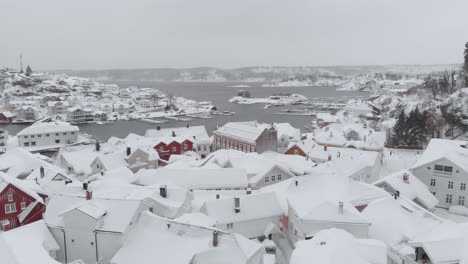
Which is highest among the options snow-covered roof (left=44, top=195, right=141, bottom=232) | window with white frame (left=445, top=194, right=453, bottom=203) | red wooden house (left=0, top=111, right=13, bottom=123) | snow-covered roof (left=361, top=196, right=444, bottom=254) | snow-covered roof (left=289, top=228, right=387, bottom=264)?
snow-covered roof (left=44, top=195, right=141, bottom=232)

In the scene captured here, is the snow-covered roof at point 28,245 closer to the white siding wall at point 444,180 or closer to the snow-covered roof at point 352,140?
the white siding wall at point 444,180

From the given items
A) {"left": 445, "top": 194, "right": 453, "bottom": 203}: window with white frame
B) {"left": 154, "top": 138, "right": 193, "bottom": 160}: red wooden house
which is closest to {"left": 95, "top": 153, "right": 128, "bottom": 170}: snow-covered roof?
{"left": 154, "top": 138, "right": 193, "bottom": 160}: red wooden house

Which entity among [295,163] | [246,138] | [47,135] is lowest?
[47,135]

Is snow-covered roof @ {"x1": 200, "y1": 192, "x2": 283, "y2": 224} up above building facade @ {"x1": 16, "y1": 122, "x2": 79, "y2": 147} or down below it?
above

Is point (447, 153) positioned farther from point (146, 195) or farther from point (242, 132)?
point (242, 132)

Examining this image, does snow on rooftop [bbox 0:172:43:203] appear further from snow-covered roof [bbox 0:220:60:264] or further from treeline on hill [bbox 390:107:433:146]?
treeline on hill [bbox 390:107:433:146]

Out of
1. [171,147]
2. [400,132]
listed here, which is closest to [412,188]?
[400,132]

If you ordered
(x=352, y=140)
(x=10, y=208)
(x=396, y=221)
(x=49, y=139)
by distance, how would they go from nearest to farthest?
(x=396, y=221), (x=10, y=208), (x=352, y=140), (x=49, y=139)

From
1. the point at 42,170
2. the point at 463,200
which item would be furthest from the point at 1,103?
the point at 463,200
